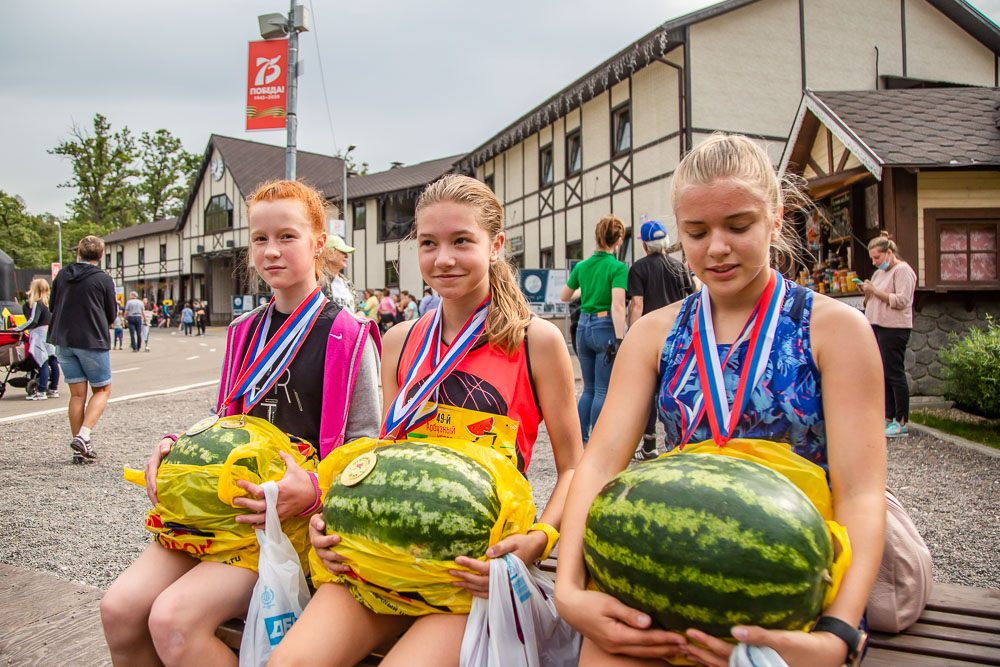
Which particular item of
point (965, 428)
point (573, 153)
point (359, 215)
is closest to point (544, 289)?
point (965, 428)

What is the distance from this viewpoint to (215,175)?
3750cm

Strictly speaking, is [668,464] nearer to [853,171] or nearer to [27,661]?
[27,661]

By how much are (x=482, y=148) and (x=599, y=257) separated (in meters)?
18.5

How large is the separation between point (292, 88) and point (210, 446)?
9.41 metres

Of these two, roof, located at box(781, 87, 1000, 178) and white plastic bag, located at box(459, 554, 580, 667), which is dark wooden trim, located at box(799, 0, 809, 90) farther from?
white plastic bag, located at box(459, 554, 580, 667)

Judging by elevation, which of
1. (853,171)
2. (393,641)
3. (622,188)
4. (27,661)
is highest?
(622,188)

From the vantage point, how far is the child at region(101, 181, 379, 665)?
180cm

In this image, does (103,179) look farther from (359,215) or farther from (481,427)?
(481,427)

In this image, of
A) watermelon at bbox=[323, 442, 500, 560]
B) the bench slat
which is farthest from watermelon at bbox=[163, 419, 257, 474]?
the bench slat

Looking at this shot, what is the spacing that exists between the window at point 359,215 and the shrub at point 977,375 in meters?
27.9

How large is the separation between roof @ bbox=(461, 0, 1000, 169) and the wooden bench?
13.7 metres

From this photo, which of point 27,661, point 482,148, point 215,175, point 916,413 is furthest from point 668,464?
point 215,175

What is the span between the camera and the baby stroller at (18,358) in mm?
9891

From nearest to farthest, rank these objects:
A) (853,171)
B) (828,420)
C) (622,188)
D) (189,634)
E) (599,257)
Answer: (828,420)
(189,634)
(599,257)
(853,171)
(622,188)
